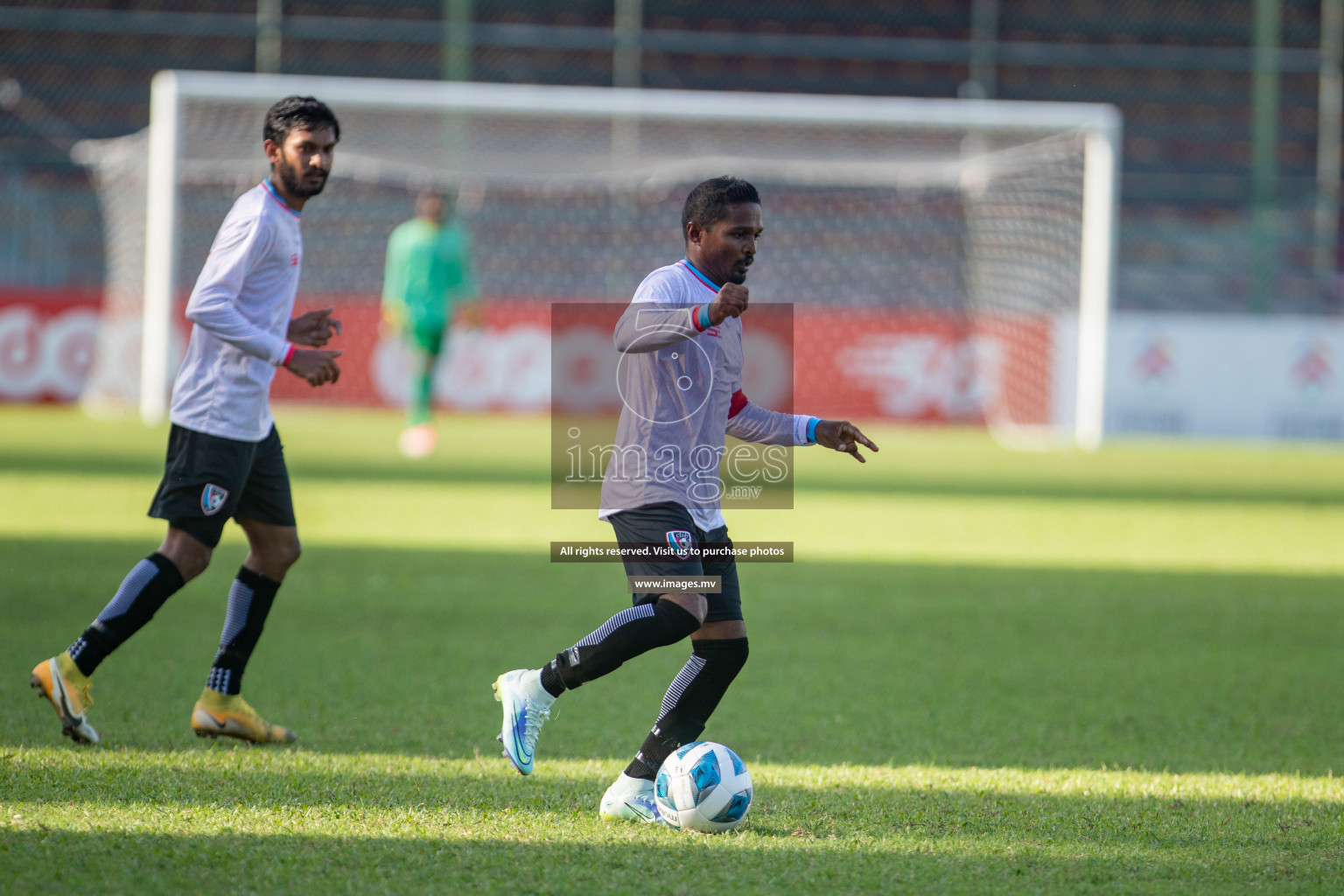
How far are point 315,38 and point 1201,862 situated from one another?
74.9 feet

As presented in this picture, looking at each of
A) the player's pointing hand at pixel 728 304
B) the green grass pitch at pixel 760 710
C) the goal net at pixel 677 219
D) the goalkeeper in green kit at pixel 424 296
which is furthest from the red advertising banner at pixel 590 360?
the player's pointing hand at pixel 728 304

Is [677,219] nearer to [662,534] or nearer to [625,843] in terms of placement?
[662,534]

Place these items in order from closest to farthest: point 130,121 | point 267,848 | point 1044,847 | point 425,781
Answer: point 267,848 < point 1044,847 < point 425,781 < point 130,121

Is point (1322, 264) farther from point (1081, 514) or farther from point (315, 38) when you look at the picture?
point (315, 38)

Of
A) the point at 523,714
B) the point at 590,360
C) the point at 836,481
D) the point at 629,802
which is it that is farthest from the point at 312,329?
the point at 590,360

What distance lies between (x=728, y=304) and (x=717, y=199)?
399 millimetres

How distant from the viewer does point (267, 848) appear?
3.15 meters

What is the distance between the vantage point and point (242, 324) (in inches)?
163

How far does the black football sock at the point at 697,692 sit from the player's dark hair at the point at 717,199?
43.0 inches

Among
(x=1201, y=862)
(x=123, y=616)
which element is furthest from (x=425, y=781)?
(x=1201, y=862)

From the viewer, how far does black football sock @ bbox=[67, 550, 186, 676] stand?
416cm

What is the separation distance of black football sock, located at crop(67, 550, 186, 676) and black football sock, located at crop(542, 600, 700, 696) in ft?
4.52

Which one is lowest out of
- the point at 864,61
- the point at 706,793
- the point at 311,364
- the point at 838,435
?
the point at 706,793

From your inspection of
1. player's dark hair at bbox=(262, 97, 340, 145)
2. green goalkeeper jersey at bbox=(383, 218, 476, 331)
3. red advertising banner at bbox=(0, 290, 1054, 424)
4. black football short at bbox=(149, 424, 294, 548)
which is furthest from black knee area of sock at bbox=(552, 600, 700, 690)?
red advertising banner at bbox=(0, 290, 1054, 424)
